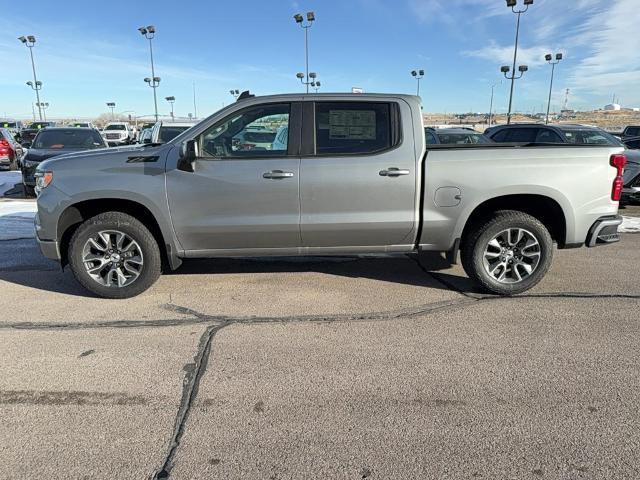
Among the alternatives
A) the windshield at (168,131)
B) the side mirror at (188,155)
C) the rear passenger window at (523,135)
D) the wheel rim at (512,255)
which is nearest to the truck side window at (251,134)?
the side mirror at (188,155)

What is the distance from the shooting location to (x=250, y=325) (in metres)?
4.19

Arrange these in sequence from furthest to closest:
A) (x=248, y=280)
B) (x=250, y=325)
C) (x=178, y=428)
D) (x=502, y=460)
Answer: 1. (x=248, y=280)
2. (x=250, y=325)
3. (x=178, y=428)
4. (x=502, y=460)

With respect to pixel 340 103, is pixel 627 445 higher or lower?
lower

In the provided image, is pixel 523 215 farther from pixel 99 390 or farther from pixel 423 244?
pixel 99 390

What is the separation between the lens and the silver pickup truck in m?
4.57

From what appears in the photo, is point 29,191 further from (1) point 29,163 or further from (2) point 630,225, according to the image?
(2) point 630,225

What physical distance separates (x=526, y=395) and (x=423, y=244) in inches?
80.1

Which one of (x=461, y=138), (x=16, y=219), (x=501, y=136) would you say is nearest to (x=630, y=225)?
(x=501, y=136)

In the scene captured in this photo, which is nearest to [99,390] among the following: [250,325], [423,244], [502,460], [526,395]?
[250,325]

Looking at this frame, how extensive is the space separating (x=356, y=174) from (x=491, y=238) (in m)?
1.51

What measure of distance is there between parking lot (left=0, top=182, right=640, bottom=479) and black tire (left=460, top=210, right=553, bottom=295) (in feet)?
0.49

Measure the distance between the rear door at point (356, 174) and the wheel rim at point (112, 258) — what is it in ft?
5.57

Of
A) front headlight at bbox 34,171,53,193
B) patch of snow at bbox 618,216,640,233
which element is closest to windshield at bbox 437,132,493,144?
patch of snow at bbox 618,216,640,233

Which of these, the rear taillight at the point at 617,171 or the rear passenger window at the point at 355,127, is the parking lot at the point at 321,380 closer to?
the rear taillight at the point at 617,171
